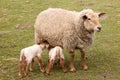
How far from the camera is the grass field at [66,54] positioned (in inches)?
365

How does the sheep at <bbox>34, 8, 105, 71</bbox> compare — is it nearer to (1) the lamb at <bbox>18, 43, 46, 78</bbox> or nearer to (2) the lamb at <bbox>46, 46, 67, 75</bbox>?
(2) the lamb at <bbox>46, 46, 67, 75</bbox>

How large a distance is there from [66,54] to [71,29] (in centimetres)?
202

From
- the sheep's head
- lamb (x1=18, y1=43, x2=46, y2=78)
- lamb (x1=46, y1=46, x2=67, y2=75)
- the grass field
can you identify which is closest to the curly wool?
the sheep's head

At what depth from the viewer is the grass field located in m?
9.27

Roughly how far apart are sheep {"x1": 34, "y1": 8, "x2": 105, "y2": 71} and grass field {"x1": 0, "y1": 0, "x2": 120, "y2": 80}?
59 cm

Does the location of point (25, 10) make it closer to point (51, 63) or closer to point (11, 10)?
point (11, 10)

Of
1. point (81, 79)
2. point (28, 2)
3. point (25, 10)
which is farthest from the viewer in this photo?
point (28, 2)

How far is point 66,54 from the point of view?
36.6ft

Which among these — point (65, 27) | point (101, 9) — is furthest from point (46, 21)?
point (101, 9)

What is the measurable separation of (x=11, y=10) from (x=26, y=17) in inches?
90.7

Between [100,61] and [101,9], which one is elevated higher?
[101,9]

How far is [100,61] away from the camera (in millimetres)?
10398

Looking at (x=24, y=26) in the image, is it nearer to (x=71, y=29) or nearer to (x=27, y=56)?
(x=71, y=29)

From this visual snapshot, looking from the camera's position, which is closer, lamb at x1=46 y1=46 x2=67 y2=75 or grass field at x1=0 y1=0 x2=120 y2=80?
lamb at x1=46 y1=46 x2=67 y2=75
